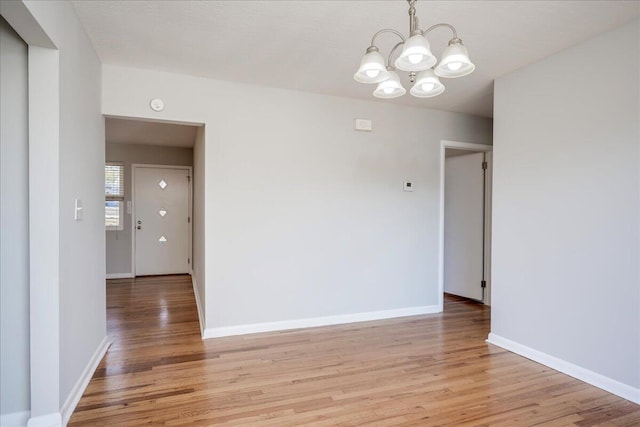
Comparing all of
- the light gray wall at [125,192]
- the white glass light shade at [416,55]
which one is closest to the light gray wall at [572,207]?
the white glass light shade at [416,55]

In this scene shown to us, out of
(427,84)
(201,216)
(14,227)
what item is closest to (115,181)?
(201,216)

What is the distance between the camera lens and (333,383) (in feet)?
8.20

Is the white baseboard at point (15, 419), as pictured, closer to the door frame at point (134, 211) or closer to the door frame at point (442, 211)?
the door frame at point (442, 211)

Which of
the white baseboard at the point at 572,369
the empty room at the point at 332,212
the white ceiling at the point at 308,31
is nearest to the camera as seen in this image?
the empty room at the point at 332,212

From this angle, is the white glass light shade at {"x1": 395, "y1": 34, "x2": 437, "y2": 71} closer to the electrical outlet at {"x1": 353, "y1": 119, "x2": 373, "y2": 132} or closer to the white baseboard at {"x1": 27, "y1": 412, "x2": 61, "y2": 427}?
the electrical outlet at {"x1": 353, "y1": 119, "x2": 373, "y2": 132}

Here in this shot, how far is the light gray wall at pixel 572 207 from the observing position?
233 cm

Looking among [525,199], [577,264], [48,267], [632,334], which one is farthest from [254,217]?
[632,334]

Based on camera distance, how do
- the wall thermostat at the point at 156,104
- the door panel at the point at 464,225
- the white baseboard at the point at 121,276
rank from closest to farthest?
the wall thermostat at the point at 156,104
the door panel at the point at 464,225
the white baseboard at the point at 121,276

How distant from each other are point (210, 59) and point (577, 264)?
329 centimetres

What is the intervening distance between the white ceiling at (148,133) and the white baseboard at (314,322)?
2.75m

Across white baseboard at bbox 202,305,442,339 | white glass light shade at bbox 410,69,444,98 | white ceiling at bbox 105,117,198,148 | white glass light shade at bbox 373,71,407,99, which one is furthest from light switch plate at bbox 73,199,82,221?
white ceiling at bbox 105,117,198,148

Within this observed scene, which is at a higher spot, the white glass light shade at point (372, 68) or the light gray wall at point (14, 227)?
the white glass light shade at point (372, 68)

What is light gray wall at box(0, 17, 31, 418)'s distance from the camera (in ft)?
6.21

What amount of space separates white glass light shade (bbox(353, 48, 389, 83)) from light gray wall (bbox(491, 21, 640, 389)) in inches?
Result: 66.8
